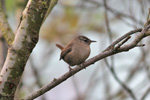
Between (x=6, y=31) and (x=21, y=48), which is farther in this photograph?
(x=6, y=31)

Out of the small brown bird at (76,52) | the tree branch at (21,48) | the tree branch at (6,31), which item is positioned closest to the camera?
the tree branch at (21,48)

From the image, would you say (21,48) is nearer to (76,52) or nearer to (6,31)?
(6,31)

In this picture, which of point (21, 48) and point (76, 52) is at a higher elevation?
point (21, 48)

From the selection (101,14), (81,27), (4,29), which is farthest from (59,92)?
(4,29)

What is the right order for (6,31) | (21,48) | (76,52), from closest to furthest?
1. (21,48)
2. (6,31)
3. (76,52)

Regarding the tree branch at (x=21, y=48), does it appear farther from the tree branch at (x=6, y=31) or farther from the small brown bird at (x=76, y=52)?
the small brown bird at (x=76, y=52)

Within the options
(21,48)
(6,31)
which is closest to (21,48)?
(21,48)

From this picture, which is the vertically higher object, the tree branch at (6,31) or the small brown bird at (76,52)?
the tree branch at (6,31)

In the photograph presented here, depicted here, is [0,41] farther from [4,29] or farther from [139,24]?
[139,24]

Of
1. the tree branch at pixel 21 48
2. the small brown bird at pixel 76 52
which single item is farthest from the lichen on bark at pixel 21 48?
the small brown bird at pixel 76 52

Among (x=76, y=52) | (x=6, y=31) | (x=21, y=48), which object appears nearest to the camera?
(x=21, y=48)

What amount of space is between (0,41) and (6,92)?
1.83 m

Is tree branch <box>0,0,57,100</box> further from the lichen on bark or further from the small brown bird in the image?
the small brown bird

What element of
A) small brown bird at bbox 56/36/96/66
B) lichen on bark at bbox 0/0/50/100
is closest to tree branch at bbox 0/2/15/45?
lichen on bark at bbox 0/0/50/100
